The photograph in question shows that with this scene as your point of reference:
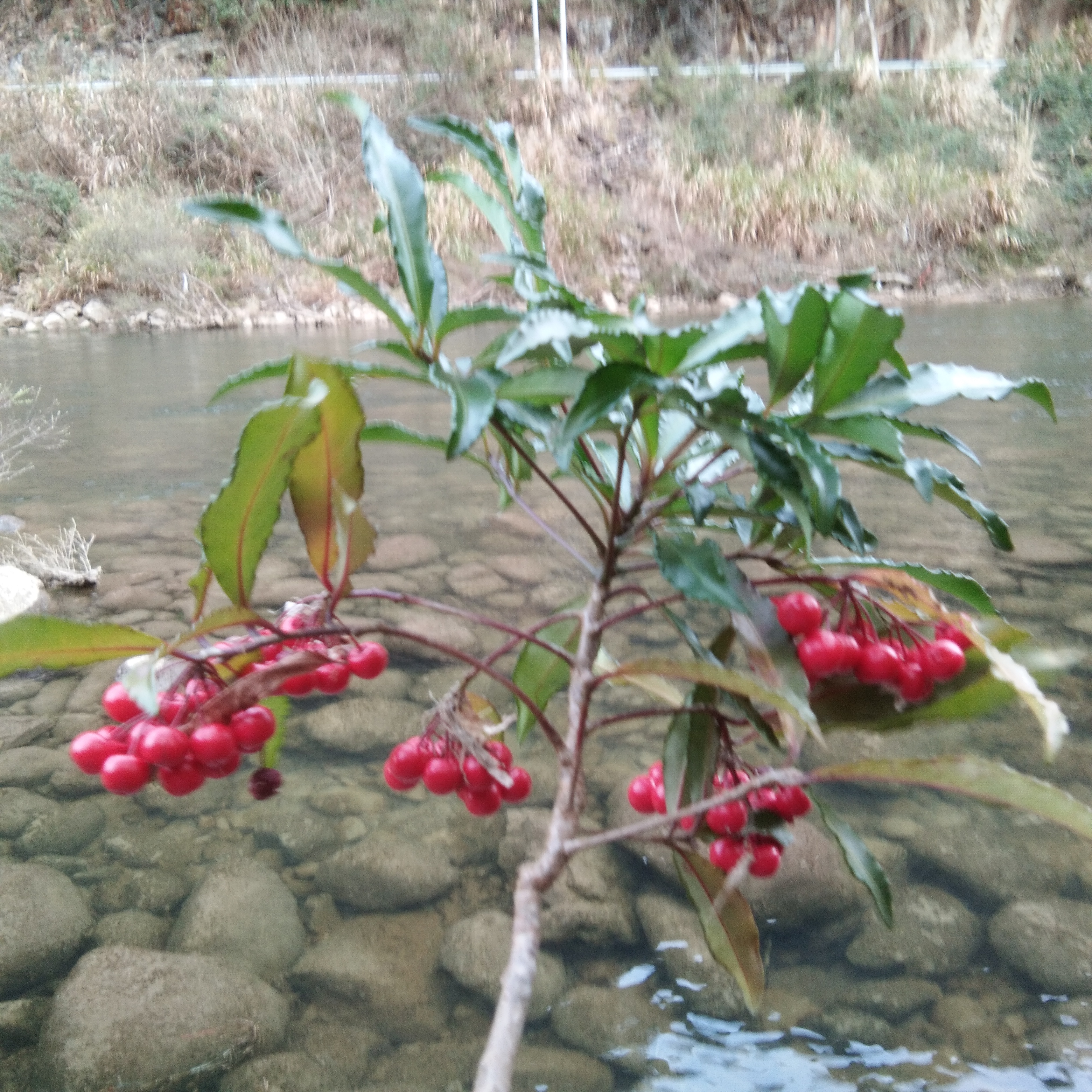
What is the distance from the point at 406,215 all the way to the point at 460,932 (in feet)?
3.50

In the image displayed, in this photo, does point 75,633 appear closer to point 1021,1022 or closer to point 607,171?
point 1021,1022

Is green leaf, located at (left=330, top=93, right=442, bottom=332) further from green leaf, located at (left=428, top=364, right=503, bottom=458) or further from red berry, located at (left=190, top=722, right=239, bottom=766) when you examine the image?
red berry, located at (left=190, top=722, right=239, bottom=766)

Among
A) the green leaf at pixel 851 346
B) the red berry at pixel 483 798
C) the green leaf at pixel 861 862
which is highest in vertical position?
the green leaf at pixel 851 346

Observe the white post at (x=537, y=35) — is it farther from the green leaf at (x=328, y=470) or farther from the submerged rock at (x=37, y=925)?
the green leaf at (x=328, y=470)

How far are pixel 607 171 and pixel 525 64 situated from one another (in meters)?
3.96

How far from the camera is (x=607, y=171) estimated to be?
1270 cm

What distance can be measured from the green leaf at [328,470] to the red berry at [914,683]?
1.45 ft

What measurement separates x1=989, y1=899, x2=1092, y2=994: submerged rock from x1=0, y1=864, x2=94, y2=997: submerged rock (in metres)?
1.33

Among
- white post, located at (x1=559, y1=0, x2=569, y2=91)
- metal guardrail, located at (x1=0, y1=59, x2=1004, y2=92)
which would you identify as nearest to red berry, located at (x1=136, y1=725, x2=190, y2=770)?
metal guardrail, located at (x1=0, y1=59, x2=1004, y2=92)

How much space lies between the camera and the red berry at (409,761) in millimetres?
826

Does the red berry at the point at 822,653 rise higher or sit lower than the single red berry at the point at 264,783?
higher

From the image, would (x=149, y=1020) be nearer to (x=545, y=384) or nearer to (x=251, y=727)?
(x=251, y=727)

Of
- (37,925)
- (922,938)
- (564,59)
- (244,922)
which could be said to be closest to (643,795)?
(922,938)

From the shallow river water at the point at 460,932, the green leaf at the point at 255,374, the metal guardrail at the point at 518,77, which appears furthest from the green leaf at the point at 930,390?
the metal guardrail at the point at 518,77
